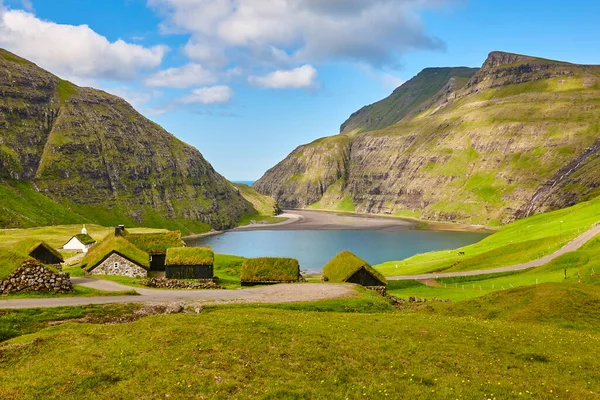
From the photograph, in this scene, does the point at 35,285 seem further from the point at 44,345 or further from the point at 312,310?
the point at 312,310

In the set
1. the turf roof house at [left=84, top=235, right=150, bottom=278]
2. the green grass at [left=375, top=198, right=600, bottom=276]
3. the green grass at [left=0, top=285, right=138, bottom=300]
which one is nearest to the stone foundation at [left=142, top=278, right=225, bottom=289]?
the green grass at [left=0, top=285, right=138, bottom=300]

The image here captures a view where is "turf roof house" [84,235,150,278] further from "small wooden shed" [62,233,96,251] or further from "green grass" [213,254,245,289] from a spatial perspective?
"small wooden shed" [62,233,96,251]

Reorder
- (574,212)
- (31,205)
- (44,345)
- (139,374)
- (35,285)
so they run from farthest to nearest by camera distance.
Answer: (31,205)
(574,212)
(35,285)
(44,345)
(139,374)

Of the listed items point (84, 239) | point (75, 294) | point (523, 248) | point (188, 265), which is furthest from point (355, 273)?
point (84, 239)

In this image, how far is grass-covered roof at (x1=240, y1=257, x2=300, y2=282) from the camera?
62344mm

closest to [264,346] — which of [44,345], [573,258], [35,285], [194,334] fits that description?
[194,334]

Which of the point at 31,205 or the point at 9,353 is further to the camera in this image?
the point at 31,205

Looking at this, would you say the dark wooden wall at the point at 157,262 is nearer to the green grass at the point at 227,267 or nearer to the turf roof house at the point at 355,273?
the green grass at the point at 227,267

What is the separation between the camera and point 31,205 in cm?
19525

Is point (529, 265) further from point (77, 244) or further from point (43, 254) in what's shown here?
point (77, 244)

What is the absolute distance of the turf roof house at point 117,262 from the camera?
6538 centimetres

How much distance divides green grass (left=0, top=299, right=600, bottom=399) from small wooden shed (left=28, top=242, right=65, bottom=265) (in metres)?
40.9

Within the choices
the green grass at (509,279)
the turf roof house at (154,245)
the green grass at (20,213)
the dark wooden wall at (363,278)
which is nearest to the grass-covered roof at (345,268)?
the dark wooden wall at (363,278)

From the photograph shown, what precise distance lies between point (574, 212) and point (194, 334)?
458 ft
